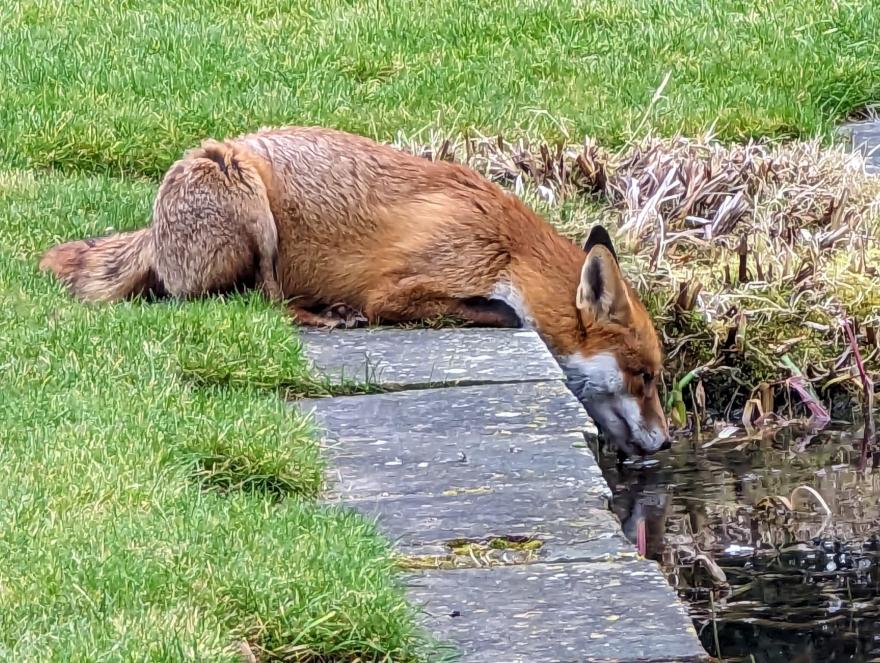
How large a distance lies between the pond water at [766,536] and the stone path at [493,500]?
0.58 m

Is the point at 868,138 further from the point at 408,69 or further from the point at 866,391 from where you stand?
the point at 866,391

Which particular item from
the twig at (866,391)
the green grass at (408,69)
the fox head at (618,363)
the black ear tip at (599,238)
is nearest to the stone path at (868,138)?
the green grass at (408,69)

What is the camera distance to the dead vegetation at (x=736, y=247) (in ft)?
22.5

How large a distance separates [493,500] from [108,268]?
273 cm

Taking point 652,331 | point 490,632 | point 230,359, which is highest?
point 490,632

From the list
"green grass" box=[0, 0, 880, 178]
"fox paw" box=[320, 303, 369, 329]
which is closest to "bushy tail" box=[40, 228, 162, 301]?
"fox paw" box=[320, 303, 369, 329]

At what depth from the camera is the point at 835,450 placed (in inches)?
247

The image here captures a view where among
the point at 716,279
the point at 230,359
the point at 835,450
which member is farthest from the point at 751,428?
the point at 230,359

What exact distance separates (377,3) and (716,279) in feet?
14.9

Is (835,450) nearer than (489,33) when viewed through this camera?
Yes

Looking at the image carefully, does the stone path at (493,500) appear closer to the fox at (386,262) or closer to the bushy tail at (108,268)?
the fox at (386,262)

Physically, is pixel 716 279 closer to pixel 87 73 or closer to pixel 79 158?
pixel 79 158

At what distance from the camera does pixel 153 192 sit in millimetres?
7723

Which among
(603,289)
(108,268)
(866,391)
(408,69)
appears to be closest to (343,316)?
(108,268)
